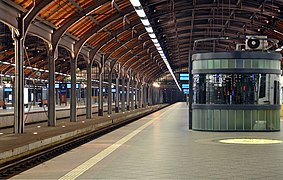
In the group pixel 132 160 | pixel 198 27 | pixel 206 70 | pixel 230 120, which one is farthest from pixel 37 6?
pixel 198 27

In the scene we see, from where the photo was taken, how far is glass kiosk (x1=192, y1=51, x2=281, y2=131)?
68.8ft

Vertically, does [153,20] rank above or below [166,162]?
above

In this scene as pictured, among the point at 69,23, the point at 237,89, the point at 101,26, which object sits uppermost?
the point at 101,26

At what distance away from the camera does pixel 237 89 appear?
21188 mm

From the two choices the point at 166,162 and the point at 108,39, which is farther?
the point at 108,39

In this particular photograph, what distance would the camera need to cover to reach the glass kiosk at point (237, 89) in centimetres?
2098

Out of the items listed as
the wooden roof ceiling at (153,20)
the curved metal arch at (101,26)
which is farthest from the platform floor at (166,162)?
the curved metal arch at (101,26)

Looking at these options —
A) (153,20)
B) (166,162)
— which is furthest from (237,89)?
(153,20)

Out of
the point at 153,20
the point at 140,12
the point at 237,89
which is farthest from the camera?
the point at 153,20

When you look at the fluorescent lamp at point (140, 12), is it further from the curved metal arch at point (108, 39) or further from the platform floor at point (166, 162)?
the curved metal arch at point (108, 39)

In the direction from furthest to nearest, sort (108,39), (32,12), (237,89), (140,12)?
(108,39), (32,12), (140,12), (237,89)

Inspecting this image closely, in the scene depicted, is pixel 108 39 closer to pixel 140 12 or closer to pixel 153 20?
pixel 153 20

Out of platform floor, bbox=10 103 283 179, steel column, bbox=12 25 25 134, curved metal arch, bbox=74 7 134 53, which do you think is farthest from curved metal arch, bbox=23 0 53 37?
curved metal arch, bbox=74 7 134 53

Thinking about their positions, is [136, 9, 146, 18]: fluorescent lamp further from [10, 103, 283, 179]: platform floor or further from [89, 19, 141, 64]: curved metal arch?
[89, 19, 141, 64]: curved metal arch
